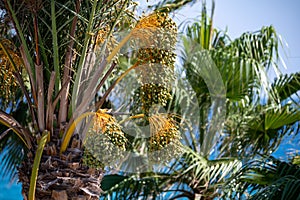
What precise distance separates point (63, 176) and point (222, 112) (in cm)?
294

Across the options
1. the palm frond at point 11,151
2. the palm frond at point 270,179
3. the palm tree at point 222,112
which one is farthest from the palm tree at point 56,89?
the palm frond at point 11,151

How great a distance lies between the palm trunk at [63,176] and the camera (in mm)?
2699

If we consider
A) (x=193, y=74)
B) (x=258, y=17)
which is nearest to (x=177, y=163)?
(x=193, y=74)

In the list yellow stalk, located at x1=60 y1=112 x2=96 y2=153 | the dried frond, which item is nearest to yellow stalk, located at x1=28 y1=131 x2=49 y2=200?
yellow stalk, located at x1=60 y1=112 x2=96 y2=153

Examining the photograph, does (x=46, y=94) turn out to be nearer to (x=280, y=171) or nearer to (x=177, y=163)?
(x=280, y=171)

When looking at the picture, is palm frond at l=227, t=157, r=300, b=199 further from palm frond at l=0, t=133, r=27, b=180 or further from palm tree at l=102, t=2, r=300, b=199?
palm frond at l=0, t=133, r=27, b=180

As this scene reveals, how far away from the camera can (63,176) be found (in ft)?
8.96

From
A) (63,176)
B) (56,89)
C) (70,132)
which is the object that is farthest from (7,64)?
(63,176)

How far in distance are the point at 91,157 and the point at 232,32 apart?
11.8ft

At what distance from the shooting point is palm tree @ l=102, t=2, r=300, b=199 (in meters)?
4.86

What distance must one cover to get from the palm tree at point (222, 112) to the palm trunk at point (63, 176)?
6.04ft

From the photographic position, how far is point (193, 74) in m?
5.17

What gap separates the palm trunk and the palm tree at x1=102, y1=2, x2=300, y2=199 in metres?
1.84

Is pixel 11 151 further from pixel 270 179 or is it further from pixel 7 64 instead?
pixel 270 179
